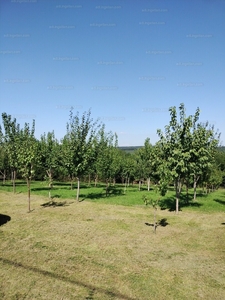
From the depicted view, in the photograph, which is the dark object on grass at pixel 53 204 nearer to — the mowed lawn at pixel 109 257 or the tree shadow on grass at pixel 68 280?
the mowed lawn at pixel 109 257

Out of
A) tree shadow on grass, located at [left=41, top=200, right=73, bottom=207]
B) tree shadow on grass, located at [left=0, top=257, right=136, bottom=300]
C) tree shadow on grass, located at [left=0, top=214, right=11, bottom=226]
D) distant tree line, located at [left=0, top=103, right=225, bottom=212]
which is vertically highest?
distant tree line, located at [left=0, top=103, right=225, bottom=212]

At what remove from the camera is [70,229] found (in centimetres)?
1378

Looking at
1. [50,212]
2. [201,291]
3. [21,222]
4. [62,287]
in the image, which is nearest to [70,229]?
[21,222]

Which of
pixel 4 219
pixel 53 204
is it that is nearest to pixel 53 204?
pixel 53 204

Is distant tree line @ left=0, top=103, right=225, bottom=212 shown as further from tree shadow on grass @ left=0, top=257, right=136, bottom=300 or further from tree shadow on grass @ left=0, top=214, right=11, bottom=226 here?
tree shadow on grass @ left=0, top=257, right=136, bottom=300

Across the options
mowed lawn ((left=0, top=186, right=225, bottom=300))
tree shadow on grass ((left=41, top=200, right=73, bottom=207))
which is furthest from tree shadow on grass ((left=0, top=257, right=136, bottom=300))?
tree shadow on grass ((left=41, top=200, right=73, bottom=207))

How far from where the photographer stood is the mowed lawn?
7441 mm

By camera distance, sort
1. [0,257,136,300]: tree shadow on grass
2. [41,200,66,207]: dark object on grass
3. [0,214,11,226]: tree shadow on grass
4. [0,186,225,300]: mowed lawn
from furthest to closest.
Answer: [41,200,66,207]: dark object on grass < [0,214,11,226]: tree shadow on grass < [0,186,225,300]: mowed lawn < [0,257,136,300]: tree shadow on grass

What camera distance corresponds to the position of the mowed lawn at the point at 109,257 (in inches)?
293

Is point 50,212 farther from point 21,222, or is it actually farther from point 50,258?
point 50,258

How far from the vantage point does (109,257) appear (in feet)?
32.7

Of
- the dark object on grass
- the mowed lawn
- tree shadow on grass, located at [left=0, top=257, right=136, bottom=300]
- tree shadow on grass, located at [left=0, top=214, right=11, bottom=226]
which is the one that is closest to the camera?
tree shadow on grass, located at [left=0, top=257, right=136, bottom=300]

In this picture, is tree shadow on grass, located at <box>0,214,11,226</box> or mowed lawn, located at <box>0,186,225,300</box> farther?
tree shadow on grass, located at <box>0,214,11,226</box>

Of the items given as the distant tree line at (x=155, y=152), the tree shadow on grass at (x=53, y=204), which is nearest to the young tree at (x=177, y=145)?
the distant tree line at (x=155, y=152)
